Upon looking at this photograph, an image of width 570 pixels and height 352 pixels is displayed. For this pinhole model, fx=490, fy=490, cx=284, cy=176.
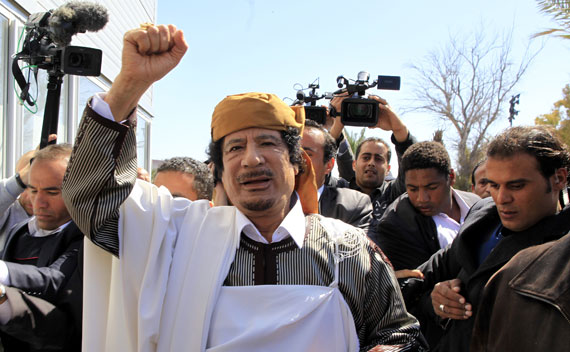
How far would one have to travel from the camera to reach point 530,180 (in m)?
2.17

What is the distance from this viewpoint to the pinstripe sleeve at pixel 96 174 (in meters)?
1.67

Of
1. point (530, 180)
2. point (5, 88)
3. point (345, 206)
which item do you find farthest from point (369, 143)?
point (5, 88)

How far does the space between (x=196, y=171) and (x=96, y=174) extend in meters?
2.08

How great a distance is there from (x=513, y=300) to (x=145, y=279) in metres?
1.26

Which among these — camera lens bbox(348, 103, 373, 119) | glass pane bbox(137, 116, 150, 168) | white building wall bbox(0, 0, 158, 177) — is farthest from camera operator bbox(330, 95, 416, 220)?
glass pane bbox(137, 116, 150, 168)

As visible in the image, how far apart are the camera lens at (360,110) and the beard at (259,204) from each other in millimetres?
2065

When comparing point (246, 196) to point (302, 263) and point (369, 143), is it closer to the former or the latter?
point (302, 263)

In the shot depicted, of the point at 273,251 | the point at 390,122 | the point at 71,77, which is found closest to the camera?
the point at 273,251

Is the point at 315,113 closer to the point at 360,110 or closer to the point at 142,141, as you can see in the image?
the point at 360,110

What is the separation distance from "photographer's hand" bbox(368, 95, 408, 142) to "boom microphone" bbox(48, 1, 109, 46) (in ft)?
7.15

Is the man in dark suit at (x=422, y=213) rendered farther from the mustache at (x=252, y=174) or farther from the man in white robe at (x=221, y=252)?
the mustache at (x=252, y=174)

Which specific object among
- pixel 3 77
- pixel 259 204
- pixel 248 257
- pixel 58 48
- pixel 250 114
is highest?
pixel 3 77

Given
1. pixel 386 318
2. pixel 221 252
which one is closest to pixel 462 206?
pixel 386 318

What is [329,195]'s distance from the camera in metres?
3.75
